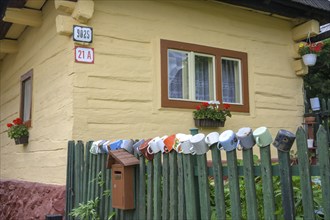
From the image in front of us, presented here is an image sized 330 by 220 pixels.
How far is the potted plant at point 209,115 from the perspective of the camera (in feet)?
20.3

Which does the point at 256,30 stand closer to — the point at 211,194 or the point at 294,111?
the point at 294,111

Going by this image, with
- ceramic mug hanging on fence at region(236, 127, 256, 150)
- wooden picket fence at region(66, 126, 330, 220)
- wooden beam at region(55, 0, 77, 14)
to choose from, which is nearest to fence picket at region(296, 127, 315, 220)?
wooden picket fence at region(66, 126, 330, 220)

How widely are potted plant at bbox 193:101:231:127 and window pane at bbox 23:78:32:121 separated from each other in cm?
320

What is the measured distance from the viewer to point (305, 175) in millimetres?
2414

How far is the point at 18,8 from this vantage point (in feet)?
21.6

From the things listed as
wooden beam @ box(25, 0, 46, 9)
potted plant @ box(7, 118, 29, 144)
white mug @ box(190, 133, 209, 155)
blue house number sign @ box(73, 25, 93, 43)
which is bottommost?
white mug @ box(190, 133, 209, 155)

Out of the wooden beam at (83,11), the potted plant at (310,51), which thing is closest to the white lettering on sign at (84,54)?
the wooden beam at (83,11)

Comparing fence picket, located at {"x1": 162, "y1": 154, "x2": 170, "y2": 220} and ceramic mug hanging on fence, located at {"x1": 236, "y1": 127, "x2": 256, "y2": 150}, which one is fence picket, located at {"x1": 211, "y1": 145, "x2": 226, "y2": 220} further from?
fence picket, located at {"x1": 162, "y1": 154, "x2": 170, "y2": 220}

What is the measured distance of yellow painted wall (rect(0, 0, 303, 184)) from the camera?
561cm

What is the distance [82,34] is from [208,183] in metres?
3.27

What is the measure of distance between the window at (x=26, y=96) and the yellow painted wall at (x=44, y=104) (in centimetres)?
21

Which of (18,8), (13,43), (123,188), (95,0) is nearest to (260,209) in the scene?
(123,188)

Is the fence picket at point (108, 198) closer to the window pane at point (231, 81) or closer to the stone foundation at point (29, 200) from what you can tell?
the stone foundation at point (29, 200)

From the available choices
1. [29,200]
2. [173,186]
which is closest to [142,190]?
[173,186]
